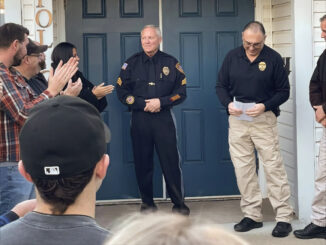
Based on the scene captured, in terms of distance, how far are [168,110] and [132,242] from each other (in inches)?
199

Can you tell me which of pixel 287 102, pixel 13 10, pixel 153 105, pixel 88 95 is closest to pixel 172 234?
pixel 88 95

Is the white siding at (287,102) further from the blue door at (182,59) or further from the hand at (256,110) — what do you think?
the hand at (256,110)

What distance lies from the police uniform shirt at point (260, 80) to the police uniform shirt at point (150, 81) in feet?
2.08

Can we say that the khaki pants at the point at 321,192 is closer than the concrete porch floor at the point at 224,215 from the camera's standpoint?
Yes

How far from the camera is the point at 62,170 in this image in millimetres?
1790

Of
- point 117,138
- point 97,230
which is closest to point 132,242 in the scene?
point 97,230

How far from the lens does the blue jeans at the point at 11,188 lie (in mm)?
3953

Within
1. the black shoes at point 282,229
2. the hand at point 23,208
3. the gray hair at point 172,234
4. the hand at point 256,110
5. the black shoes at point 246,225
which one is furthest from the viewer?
the black shoes at point 246,225

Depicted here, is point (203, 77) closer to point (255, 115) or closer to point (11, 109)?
point (255, 115)

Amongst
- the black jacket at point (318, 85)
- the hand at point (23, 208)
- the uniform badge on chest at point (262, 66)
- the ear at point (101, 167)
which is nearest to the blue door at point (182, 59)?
the uniform badge on chest at point (262, 66)

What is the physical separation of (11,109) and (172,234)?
2961 mm

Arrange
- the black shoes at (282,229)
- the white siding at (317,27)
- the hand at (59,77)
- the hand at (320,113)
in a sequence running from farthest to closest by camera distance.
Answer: the white siding at (317,27), the black shoes at (282,229), the hand at (320,113), the hand at (59,77)

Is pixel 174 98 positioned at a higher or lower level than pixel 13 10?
lower

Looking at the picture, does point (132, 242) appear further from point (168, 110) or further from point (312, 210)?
point (168, 110)
